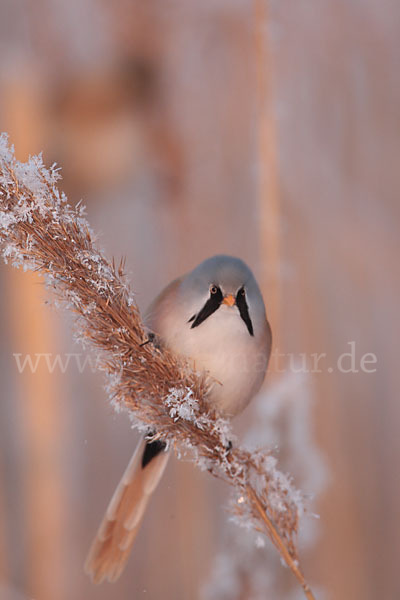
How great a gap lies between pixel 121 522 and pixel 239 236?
34.5 inches

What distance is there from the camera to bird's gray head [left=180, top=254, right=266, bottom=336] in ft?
2.34

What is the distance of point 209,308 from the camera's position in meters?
0.72

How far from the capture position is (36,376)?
158cm

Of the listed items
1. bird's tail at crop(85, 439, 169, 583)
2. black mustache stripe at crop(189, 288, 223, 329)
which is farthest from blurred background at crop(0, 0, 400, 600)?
black mustache stripe at crop(189, 288, 223, 329)

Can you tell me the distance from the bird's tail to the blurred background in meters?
0.52

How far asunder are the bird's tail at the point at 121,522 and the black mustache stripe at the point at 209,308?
20 centimetres

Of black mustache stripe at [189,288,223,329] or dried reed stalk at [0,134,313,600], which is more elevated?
black mustache stripe at [189,288,223,329]

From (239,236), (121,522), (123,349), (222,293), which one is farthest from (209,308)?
(239,236)

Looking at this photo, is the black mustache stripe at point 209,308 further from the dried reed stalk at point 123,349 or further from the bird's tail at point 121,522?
the bird's tail at point 121,522

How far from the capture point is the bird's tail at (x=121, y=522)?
791 mm

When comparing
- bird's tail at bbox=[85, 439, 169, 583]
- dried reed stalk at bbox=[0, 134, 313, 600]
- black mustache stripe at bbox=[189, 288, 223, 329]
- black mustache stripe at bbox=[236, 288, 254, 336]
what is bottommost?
bird's tail at bbox=[85, 439, 169, 583]

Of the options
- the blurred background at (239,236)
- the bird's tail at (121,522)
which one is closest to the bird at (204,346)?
the bird's tail at (121,522)

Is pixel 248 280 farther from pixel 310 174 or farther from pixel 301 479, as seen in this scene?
pixel 310 174

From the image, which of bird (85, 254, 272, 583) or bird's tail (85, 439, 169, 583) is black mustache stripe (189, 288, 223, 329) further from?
bird's tail (85, 439, 169, 583)
